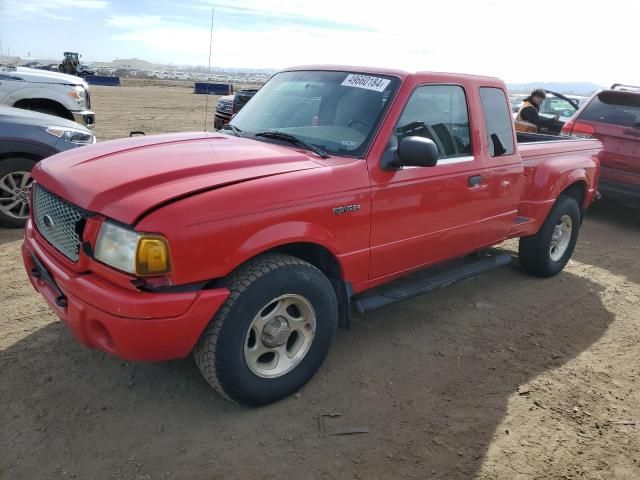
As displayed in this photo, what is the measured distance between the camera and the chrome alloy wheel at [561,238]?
5.47m

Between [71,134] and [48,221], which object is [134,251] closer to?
[48,221]

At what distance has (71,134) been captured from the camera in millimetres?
5836

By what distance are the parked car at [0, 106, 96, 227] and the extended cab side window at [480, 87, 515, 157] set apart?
4241 mm

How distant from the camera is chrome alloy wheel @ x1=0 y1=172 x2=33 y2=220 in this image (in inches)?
217

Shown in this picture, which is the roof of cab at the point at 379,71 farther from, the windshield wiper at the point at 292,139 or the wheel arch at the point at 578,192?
the wheel arch at the point at 578,192

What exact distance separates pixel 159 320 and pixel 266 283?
0.58 m

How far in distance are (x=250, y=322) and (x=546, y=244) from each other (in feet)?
11.6

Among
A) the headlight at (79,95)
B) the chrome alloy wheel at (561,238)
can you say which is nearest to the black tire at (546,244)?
the chrome alloy wheel at (561,238)

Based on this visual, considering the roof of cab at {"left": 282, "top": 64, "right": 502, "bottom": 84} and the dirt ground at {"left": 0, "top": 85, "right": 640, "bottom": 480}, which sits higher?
the roof of cab at {"left": 282, "top": 64, "right": 502, "bottom": 84}

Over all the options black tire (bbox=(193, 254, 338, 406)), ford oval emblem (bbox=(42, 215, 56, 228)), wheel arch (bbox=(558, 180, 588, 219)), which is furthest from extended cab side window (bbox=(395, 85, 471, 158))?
ford oval emblem (bbox=(42, 215, 56, 228))

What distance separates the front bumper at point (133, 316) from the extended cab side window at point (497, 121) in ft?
8.76

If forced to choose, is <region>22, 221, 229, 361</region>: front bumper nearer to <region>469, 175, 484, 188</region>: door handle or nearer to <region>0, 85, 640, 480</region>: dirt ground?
<region>0, 85, 640, 480</region>: dirt ground

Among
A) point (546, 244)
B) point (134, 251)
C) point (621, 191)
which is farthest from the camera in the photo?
point (621, 191)

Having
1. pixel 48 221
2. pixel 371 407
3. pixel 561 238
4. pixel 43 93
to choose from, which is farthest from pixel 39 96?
pixel 561 238
